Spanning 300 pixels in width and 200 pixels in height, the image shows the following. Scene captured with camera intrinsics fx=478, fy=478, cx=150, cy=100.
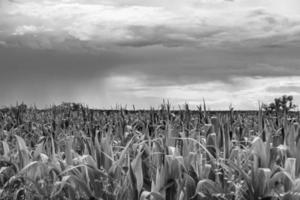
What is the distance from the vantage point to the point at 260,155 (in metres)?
4.70

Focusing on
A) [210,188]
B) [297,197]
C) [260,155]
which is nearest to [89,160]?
[210,188]

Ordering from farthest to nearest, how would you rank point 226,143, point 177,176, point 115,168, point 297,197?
point 226,143 < point 115,168 < point 177,176 < point 297,197

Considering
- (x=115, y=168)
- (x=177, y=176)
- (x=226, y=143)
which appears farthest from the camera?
(x=226, y=143)

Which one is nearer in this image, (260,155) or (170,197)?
(170,197)

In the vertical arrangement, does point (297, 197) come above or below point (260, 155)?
below

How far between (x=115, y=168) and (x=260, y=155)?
1446 millimetres

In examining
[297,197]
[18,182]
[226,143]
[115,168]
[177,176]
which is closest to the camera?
[297,197]

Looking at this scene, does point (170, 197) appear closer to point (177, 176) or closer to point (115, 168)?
point (177, 176)

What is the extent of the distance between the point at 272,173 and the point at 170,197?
1010mm

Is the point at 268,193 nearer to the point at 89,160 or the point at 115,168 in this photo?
the point at 115,168

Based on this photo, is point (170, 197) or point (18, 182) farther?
point (18, 182)

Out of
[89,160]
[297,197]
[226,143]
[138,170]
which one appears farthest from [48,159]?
[297,197]

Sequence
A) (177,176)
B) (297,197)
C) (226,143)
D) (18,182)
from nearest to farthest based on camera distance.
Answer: (297,197) < (177,176) < (226,143) < (18,182)

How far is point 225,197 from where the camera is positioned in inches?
174
